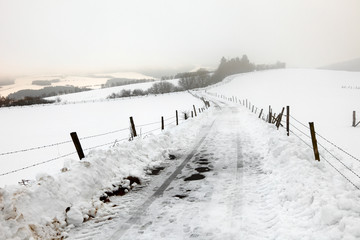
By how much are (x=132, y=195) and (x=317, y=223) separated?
472 centimetres

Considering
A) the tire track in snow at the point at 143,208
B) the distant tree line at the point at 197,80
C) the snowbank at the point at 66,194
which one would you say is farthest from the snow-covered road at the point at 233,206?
the distant tree line at the point at 197,80

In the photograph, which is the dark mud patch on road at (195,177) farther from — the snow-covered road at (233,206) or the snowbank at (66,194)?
the snowbank at (66,194)

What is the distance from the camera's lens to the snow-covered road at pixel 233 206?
4832mm

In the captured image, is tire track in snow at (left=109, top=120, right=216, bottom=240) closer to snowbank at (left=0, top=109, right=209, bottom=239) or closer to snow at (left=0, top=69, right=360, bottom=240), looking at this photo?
snow at (left=0, top=69, right=360, bottom=240)

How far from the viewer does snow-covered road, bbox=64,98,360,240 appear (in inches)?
190

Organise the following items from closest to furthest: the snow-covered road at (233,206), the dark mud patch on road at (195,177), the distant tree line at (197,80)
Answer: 1. the snow-covered road at (233,206)
2. the dark mud patch on road at (195,177)
3. the distant tree line at (197,80)

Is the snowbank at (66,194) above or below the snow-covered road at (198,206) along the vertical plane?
above

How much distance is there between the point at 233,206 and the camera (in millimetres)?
5980

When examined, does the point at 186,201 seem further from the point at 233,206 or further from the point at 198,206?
the point at 233,206

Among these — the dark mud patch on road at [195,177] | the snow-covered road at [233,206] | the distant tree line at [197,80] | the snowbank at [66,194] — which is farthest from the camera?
the distant tree line at [197,80]

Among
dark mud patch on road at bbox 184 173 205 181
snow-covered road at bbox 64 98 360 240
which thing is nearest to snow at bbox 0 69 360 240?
snow-covered road at bbox 64 98 360 240

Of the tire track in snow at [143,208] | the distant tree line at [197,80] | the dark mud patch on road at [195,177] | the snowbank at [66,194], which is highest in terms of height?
the distant tree line at [197,80]

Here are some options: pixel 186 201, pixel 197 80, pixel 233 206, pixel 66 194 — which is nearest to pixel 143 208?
pixel 186 201

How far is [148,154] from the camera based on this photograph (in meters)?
10.6
